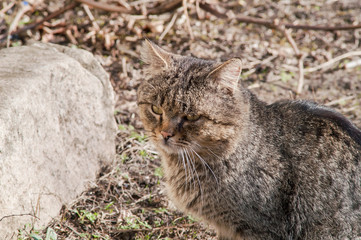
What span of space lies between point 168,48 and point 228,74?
3.22 metres

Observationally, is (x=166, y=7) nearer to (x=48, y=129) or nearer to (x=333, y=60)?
(x=333, y=60)

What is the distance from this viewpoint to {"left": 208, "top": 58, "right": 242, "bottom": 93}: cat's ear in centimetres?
306

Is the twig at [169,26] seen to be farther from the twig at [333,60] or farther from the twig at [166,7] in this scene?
the twig at [333,60]

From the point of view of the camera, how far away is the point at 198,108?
10.3 ft

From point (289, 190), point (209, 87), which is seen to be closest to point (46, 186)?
point (209, 87)

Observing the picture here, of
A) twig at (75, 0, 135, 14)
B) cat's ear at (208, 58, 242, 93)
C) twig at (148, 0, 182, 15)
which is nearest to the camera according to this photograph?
cat's ear at (208, 58, 242, 93)

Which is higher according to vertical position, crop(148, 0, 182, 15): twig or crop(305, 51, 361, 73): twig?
crop(148, 0, 182, 15): twig

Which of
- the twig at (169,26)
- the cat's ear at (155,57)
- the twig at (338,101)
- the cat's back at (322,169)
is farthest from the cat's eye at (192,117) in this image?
the twig at (169,26)

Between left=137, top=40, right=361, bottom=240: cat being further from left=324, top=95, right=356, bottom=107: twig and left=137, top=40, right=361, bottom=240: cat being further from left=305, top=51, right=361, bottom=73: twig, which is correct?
left=305, top=51, right=361, bottom=73: twig

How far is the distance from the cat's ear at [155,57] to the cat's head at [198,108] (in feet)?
0.06

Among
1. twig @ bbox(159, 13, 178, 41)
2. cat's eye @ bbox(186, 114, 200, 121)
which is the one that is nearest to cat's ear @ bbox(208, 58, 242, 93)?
cat's eye @ bbox(186, 114, 200, 121)

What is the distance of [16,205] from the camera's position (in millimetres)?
3156

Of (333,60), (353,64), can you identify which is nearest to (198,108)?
(333,60)

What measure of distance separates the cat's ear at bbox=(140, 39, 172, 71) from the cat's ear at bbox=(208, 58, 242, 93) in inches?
16.1
